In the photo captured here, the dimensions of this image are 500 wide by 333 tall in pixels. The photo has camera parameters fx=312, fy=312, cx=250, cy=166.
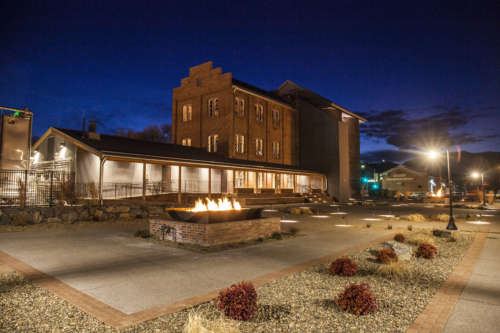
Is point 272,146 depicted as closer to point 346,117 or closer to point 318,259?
point 346,117

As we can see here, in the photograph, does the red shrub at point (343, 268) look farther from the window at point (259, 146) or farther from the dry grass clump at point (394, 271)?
the window at point (259, 146)

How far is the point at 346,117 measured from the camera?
46844 millimetres

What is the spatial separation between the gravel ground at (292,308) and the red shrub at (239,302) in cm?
11

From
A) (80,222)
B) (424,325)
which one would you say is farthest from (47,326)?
(80,222)

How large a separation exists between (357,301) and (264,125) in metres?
32.9

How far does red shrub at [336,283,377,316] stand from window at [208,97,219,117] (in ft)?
100

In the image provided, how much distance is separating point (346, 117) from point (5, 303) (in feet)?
154

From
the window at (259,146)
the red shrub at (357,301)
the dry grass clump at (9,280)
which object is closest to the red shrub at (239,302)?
the red shrub at (357,301)

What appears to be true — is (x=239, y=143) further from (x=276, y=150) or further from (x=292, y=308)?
(x=292, y=308)

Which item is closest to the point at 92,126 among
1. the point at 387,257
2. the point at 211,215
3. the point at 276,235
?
the point at 211,215

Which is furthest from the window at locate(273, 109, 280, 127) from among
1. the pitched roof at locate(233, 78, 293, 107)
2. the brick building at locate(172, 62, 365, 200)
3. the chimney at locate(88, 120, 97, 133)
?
the chimney at locate(88, 120, 97, 133)

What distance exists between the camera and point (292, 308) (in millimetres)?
4359

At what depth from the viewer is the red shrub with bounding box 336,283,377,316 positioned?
13.6ft

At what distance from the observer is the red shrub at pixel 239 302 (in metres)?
3.95
